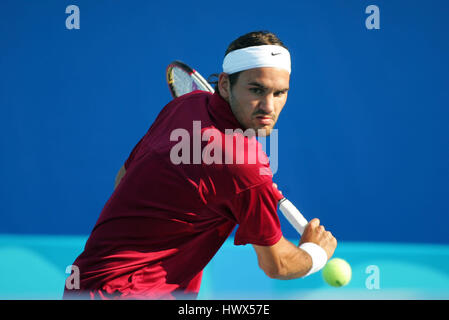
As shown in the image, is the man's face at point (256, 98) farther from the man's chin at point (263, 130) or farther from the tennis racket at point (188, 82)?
the tennis racket at point (188, 82)

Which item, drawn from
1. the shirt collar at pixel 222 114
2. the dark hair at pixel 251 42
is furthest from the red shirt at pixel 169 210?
the dark hair at pixel 251 42

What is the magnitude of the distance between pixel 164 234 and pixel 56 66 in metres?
3.89

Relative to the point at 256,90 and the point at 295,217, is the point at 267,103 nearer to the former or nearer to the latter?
the point at 256,90

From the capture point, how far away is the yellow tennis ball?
7.30ft

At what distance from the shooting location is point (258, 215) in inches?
59.7

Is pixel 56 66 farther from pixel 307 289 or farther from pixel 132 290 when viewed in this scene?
pixel 132 290

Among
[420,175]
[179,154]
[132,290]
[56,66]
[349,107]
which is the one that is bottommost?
[132,290]

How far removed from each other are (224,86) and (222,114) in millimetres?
168

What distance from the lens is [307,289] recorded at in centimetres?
401

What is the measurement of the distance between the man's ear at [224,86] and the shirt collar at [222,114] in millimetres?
59

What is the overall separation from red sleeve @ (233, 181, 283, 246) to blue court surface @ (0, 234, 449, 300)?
2348 mm

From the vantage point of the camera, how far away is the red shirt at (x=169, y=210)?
1499 mm

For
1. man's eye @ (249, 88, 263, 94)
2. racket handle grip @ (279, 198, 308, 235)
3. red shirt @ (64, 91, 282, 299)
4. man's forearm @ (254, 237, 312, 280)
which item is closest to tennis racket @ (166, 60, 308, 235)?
racket handle grip @ (279, 198, 308, 235)

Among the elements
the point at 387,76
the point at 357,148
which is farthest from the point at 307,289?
the point at 387,76
